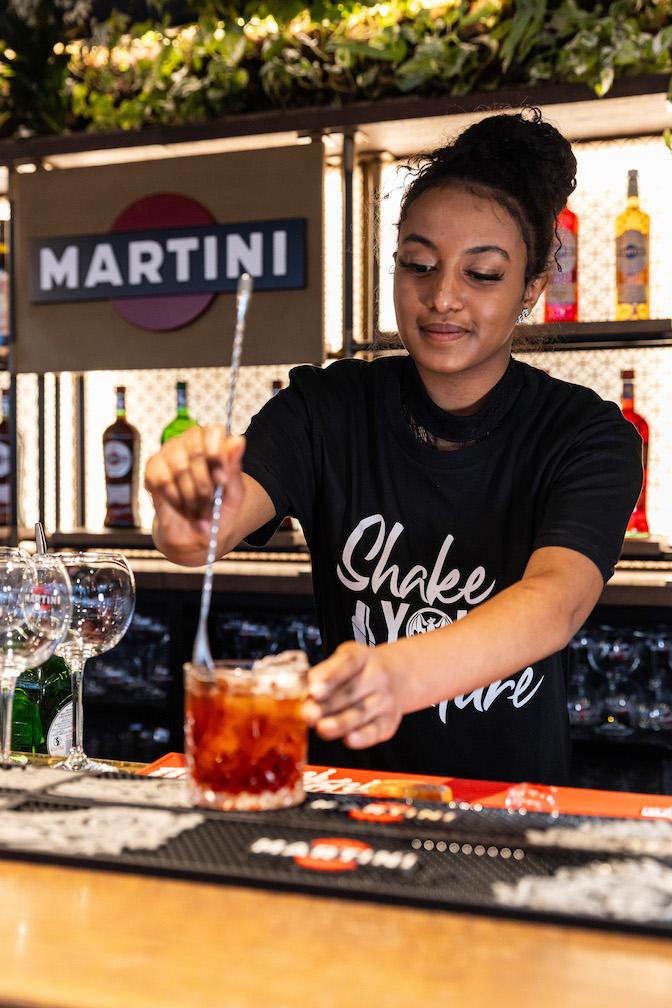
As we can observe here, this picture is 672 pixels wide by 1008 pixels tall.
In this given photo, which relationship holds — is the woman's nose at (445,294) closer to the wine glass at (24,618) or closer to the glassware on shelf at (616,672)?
the wine glass at (24,618)

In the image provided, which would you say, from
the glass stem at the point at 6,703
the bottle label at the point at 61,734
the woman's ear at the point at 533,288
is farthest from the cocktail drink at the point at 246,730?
the woman's ear at the point at 533,288

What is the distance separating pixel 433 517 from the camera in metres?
1.65

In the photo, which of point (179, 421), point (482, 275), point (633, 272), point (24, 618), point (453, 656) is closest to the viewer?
point (453, 656)

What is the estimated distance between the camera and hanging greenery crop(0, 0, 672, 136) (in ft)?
8.71

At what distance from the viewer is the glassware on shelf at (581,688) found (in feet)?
8.46

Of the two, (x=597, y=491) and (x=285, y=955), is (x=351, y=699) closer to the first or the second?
(x=285, y=955)

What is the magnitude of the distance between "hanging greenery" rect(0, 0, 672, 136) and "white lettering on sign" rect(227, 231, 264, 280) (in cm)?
36

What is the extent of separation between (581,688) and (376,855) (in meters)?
1.82

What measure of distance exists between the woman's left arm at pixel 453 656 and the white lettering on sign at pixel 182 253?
189cm

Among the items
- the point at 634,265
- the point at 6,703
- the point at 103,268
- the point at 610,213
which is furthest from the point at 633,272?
the point at 6,703

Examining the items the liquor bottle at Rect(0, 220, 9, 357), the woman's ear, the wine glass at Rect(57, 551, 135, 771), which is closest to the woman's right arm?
the wine glass at Rect(57, 551, 135, 771)

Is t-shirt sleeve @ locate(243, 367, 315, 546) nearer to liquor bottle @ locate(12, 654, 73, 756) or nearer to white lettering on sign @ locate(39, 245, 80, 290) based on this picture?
liquor bottle @ locate(12, 654, 73, 756)

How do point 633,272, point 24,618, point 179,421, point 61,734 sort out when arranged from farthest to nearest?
point 179,421 → point 633,272 → point 61,734 → point 24,618

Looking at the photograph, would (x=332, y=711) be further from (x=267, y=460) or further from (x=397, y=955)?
(x=267, y=460)
